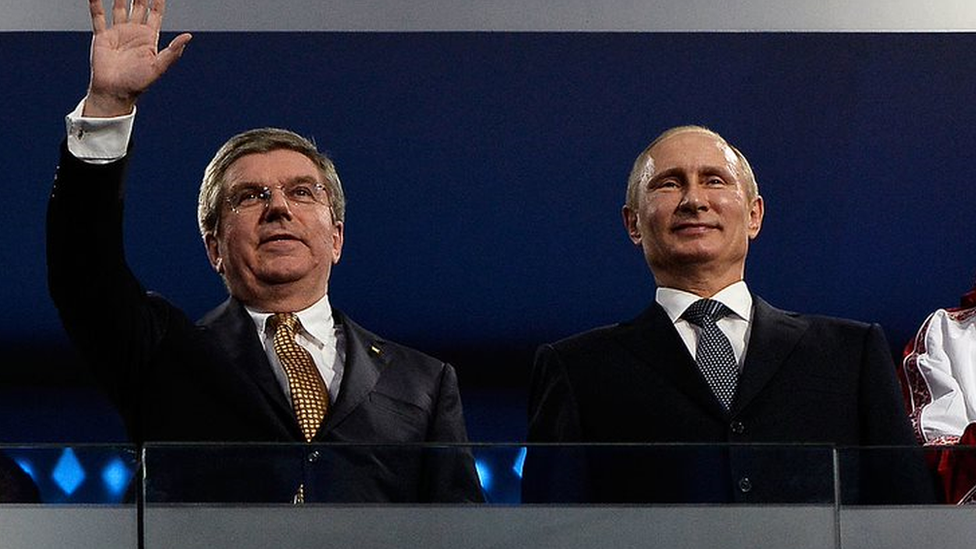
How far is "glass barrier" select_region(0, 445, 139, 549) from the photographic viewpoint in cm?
156

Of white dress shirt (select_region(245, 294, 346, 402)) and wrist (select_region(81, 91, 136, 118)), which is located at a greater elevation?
wrist (select_region(81, 91, 136, 118))

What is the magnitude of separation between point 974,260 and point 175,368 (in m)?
1.76

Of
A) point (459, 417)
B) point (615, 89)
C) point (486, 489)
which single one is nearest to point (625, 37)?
point (615, 89)

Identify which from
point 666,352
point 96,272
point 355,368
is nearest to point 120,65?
point 96,272

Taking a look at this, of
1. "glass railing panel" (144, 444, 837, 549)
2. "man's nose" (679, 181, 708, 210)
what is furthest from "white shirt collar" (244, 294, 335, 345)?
"glass railing panel" (144, 444, 837, 549)

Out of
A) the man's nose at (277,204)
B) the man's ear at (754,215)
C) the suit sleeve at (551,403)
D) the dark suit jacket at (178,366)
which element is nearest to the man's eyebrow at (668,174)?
the man's ear at (754,215)

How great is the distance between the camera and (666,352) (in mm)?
2352

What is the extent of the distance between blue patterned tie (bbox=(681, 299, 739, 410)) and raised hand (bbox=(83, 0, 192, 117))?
784mm

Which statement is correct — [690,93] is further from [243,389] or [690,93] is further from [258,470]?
[258,470]

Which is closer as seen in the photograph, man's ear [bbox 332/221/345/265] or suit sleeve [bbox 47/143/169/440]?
suit sleeve [bbox 47/143/169/440]

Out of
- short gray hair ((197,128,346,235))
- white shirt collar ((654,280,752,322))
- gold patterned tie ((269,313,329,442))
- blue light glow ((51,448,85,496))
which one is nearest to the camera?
blue light glow ((51,448,85,496))

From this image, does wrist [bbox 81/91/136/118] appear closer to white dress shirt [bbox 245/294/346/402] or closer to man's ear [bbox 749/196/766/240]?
white dress shirt [bbox 245/294/346/402]

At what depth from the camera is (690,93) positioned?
11.4 ft

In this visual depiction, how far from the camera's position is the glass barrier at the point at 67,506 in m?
1.56
